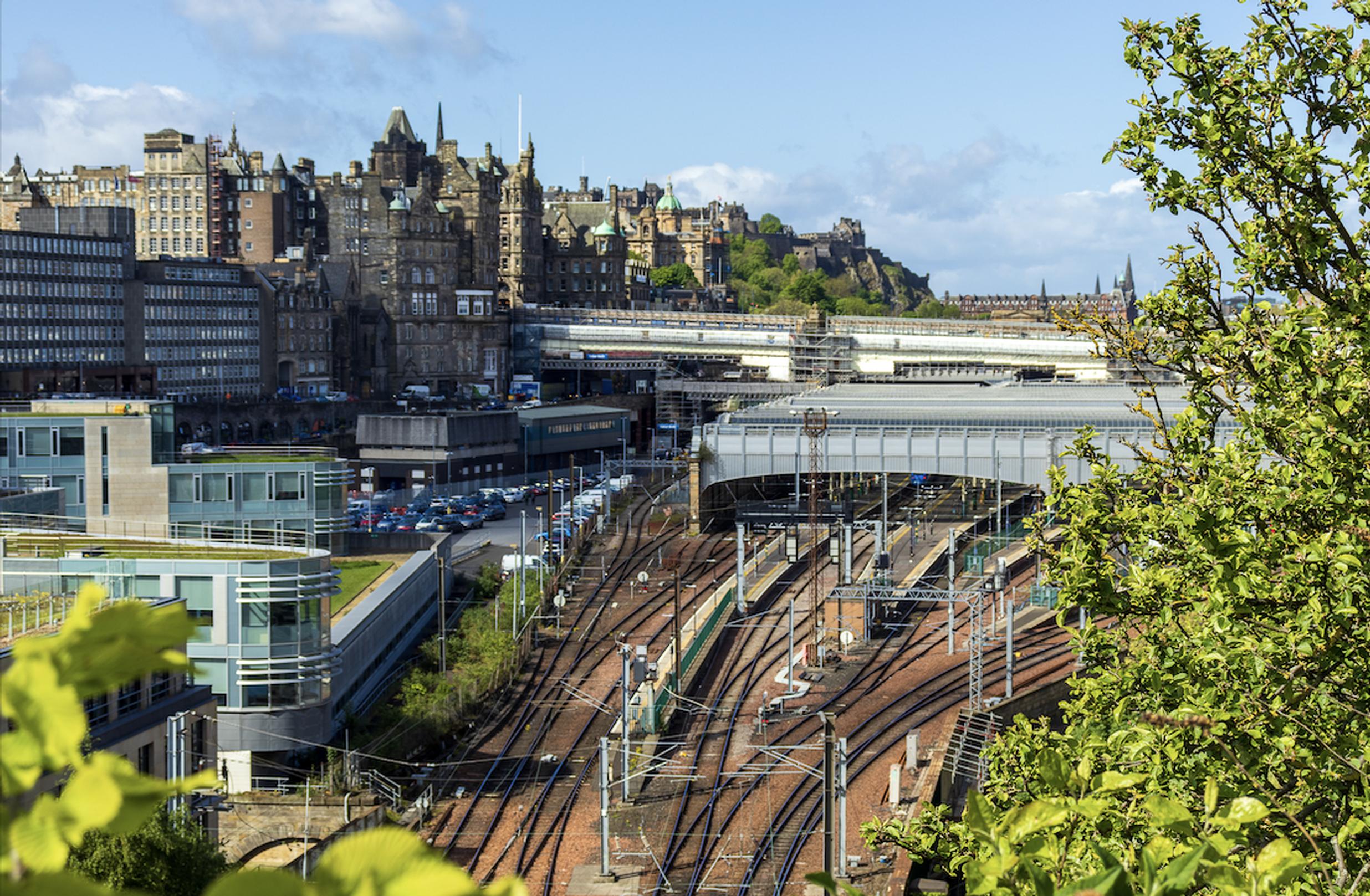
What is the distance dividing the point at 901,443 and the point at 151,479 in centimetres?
2854

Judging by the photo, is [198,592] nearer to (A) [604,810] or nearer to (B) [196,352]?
(A) [604,810]

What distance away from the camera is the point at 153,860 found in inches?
818

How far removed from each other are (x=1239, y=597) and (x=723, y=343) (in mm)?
118805

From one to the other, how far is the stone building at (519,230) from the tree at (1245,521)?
137981 mm

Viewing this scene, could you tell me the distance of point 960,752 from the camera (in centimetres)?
3722

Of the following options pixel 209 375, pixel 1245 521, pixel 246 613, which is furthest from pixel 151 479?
pixel 209 375

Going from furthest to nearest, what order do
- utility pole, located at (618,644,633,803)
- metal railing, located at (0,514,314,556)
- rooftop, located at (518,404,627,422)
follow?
rooftop, located at (518,404,627,422) < metal railing, located at (0,514,314,556) < utility pole, located at (618,644,633,803)

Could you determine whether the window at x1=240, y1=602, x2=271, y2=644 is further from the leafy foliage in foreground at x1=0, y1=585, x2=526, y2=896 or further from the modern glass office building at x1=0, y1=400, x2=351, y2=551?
the leafy foliage in foreground at x1=0, y1=585, x2=526, y2=896

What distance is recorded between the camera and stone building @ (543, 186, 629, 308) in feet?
529

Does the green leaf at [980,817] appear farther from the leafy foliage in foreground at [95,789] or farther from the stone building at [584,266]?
the stone building at [584,266]

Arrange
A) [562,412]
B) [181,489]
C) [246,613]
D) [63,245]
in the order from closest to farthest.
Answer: [246,613] < [181,489] < [562,412] < [63,245]

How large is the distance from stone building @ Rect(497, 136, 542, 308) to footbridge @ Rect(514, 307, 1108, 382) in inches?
624

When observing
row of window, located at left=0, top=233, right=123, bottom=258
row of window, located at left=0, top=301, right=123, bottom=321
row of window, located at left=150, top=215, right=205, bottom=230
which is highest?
row of window, located at left=150, top=215, right=205, bottom=230

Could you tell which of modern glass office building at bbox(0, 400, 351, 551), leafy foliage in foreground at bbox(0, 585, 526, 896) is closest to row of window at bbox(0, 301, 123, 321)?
modern glass office building at bbox(0, 400, 351, 551)
